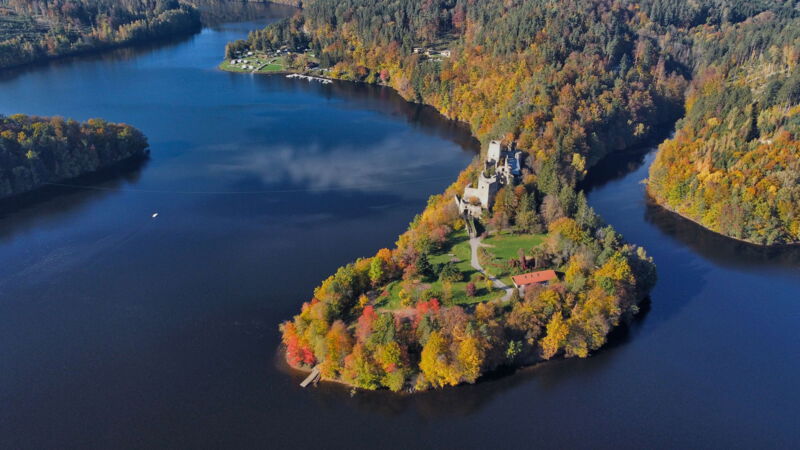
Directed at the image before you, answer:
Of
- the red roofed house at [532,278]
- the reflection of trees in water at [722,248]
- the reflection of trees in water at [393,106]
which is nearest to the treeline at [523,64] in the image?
the reflection of trees in water at [393,106]

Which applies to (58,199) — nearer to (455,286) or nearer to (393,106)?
(455,286)

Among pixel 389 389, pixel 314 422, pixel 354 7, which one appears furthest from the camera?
pixel 354 7

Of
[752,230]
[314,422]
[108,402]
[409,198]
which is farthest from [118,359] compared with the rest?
[752,230]

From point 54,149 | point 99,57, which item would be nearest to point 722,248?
point 54,149

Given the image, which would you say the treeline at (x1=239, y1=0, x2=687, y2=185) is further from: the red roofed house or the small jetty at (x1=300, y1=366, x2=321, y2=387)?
the small jetty at (x1=300, y1=366, x2=321, y2=387)

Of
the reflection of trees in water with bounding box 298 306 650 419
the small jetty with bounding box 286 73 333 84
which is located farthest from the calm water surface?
the small jetty with bounding box 286 73 333 84

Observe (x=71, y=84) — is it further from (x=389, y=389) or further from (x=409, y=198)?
(x=389, y=389)

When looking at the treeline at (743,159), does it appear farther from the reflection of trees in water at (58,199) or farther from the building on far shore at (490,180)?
the reflection of trees in water at (58,199)
